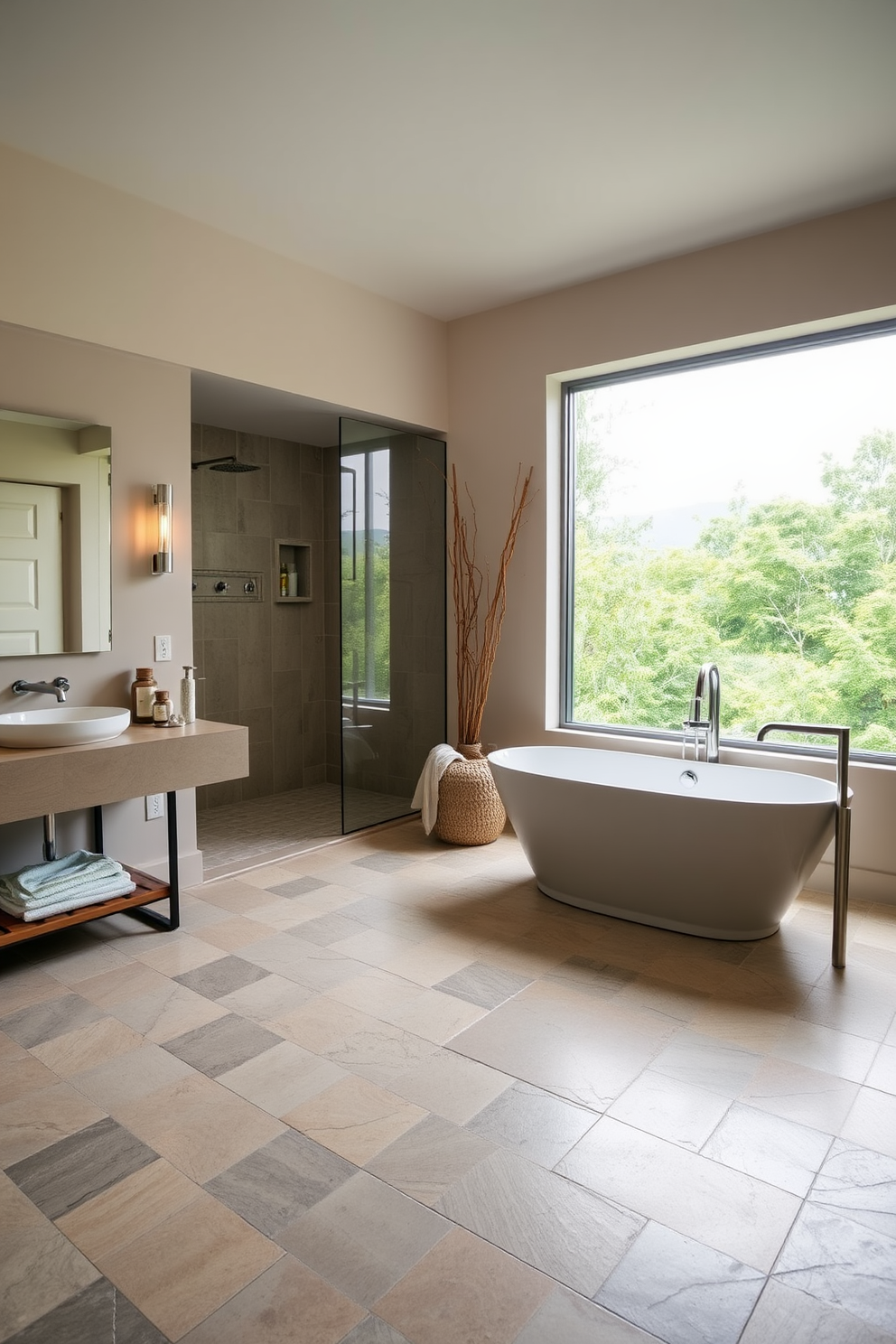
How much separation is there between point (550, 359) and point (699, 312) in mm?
849

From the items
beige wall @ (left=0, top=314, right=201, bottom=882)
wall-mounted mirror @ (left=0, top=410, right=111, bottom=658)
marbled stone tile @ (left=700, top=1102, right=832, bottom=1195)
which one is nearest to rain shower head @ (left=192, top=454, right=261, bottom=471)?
beige wall @ (left=0, top=314, right=201, bottom=882)

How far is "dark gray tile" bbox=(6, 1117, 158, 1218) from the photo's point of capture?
1.84m

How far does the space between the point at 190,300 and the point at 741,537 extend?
2.72 m

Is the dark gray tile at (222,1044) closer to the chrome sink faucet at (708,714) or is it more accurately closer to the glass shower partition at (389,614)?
the glass shower partition at (389,614)

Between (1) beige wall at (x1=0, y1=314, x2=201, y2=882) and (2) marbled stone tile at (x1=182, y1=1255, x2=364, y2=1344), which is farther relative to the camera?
(1) beige wall at (x1=0, y1=314, x2=201, y2=882)

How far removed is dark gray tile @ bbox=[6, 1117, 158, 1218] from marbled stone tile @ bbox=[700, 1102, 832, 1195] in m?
1.32

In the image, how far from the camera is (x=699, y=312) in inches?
160

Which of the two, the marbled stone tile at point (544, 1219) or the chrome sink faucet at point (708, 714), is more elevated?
the chrome sink faucet at point (708, 714)

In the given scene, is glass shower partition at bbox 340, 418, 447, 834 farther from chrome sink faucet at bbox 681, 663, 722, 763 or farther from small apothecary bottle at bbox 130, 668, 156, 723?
chrome sink faucet at bbox 681, 663, 722, 763

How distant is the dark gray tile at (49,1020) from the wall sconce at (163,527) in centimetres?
172

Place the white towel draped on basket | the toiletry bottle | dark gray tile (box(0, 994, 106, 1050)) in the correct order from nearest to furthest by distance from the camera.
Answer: dark gray tile (box(0, 994, 106, 1050)) → the toiletry bottle → the white towel draped on basket

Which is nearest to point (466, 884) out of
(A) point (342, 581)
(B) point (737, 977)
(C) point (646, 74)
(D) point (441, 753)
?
(D) point (441, 753)

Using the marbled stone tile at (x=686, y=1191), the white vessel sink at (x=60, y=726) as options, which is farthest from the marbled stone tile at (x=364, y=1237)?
the white vessel sink at (x=60, y=726)

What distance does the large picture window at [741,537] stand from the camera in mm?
3795
